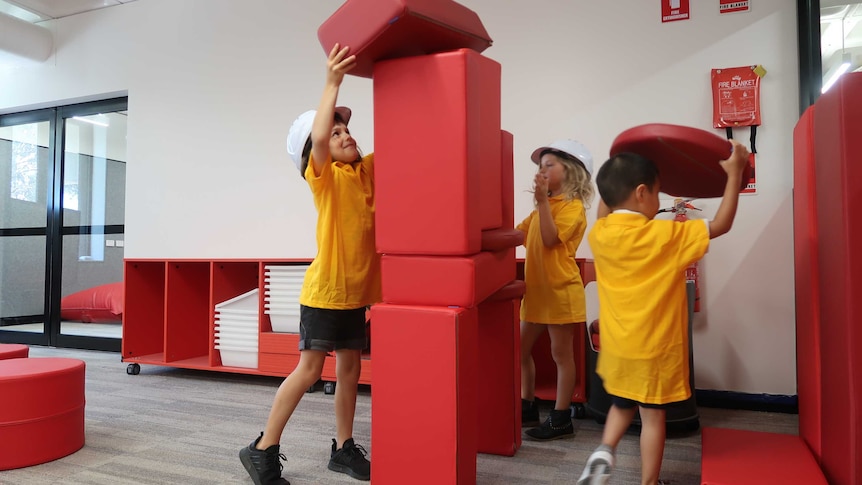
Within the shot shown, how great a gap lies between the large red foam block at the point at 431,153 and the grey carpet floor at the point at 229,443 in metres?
0.51

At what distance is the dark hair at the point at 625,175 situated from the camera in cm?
164

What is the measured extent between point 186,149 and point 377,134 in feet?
10.3

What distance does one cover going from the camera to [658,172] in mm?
1673

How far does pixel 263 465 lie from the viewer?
1.79 m

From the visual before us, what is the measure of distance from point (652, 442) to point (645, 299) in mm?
418

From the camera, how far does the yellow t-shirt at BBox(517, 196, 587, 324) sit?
2.31 m

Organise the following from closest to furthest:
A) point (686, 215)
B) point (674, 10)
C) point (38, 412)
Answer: point (38, 412) → point (686, 215) → point (674, 10)

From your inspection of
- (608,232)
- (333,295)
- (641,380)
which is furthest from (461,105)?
(641,380)

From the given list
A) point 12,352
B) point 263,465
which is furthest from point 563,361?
point 12,352

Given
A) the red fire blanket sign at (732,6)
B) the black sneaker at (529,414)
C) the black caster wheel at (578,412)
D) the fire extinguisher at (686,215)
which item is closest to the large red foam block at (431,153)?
the black sneaker at (529,414)

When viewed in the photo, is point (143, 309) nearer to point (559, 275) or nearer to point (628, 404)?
point (559, 275)

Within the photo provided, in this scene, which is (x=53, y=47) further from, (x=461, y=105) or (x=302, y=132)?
(x=461, y=105)

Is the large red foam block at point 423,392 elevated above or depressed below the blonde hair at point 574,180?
below

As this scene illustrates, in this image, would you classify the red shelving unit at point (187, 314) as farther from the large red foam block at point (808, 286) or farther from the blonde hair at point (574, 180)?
the large red foam block at point (808, 286)
